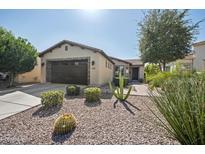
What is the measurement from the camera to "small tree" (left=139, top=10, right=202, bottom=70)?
12.4 meters

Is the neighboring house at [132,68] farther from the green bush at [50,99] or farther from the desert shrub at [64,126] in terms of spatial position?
the desert shrub at [64,126]

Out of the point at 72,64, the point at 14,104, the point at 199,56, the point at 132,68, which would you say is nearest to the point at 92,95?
the point at 14,104

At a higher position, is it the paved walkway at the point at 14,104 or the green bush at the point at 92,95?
the green bush at the point at 92,95

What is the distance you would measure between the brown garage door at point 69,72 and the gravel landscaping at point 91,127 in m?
7.22

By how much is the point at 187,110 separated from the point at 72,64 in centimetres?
1201

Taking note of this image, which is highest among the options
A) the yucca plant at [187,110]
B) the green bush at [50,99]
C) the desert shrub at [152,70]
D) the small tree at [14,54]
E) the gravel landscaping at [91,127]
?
the small tree at [14,54]

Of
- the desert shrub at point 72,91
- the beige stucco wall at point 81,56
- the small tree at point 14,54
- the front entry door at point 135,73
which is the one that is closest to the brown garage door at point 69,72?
the beige stucco wall at point 81,56

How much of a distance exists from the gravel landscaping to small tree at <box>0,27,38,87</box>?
5.75 metres

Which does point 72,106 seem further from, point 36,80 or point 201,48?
point 201,48

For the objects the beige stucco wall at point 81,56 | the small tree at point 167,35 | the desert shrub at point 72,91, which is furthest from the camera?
the beige stucco wall at point 81,56

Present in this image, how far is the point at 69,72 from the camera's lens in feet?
44.8

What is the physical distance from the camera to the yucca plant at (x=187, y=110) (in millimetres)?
2268

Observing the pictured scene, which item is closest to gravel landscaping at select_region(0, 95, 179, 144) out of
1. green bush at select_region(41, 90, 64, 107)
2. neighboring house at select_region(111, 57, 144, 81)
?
green bush at select_region(41, 90, 64, 107)

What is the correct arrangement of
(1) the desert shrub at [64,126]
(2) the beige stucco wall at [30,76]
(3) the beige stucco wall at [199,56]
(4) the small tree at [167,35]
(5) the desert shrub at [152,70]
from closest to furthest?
(1) the desert shrub at [64,126] < (5) the desert shrub at [152,70] < (4) the small tree at [167,35] < (2) the beige stucco wall at [30,76] < (3) the beige stucco wall at [199,56]
